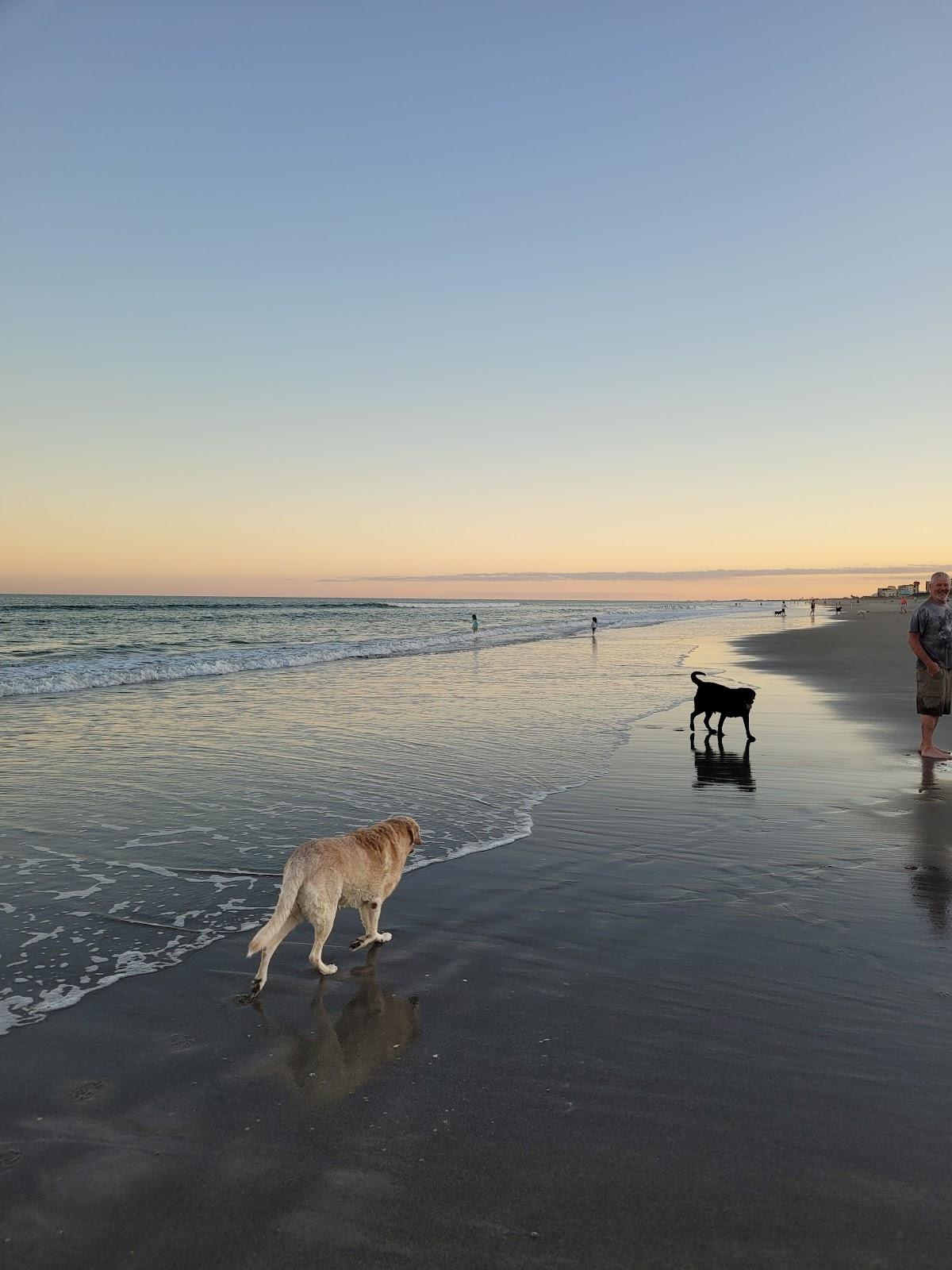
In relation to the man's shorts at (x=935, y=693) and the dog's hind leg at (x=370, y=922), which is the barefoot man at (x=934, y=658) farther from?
the dog's hind leg at (x=370, y=922)

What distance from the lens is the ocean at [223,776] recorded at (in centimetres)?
514

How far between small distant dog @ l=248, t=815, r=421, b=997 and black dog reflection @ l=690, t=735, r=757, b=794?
5.01 m

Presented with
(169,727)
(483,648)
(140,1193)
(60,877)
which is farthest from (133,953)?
(483,648)

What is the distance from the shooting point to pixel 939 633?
10586 millimetres

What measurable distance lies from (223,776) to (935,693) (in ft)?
30.3

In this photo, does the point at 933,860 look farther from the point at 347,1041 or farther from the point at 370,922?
the point at 347,1041

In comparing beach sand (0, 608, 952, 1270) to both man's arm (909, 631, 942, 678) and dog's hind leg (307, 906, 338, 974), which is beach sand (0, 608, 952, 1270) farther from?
man's arm (909, 631, 942, 678)

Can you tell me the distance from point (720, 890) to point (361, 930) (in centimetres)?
249

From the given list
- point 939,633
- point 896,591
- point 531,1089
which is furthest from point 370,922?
point 896,591

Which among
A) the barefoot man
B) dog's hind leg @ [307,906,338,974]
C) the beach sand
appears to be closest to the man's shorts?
the barefoot man

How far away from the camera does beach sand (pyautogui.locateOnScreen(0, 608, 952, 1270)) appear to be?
2.48m

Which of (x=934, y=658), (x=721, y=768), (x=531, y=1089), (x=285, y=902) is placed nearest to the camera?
(x=531, y=1089)

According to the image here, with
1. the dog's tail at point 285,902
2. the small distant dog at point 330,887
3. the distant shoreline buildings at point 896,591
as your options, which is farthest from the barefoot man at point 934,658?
the distant shoreline buildings at point 896,591

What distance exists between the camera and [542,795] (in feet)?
27.9
